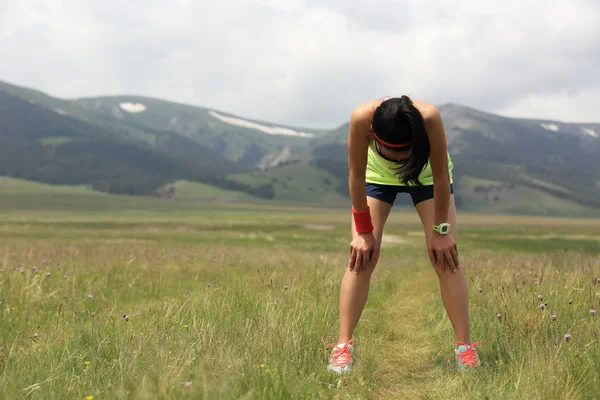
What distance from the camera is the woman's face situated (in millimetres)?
3908

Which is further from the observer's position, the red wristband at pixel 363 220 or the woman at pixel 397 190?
the red wristband at pixel 363 220

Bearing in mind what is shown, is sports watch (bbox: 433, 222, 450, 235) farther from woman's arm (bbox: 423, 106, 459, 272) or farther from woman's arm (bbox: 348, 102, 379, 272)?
woman's arm (bbox: 348, 102, 379, 272)

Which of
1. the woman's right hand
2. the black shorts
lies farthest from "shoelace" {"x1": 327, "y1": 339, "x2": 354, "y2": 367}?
the black shorts

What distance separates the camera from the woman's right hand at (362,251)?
4.43 meters

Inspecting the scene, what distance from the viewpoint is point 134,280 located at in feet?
27.5

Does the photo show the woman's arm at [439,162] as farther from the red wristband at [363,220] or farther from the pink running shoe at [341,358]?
the pink running shoe at [341,358]

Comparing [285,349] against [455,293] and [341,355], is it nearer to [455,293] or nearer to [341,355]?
[341,355]

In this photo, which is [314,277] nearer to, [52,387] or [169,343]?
[169,343]

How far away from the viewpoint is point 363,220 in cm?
443

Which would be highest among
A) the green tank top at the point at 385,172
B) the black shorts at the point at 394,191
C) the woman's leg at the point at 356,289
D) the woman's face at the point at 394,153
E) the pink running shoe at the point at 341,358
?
the woman's face at the point at 394,153

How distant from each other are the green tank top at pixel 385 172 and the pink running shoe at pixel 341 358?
1344 mm

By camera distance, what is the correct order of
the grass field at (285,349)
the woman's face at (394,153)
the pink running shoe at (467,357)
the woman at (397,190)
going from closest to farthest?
the grass field at (285,349)
the woman at (397,190)
the woman's face at (394,153)
the pink running shoe at (467,357)

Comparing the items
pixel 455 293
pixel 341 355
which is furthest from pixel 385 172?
pixel 341 355

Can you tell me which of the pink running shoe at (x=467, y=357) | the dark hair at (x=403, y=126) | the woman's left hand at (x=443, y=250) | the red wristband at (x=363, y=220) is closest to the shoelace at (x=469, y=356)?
the pink running shoe at (x=467, y=357)
